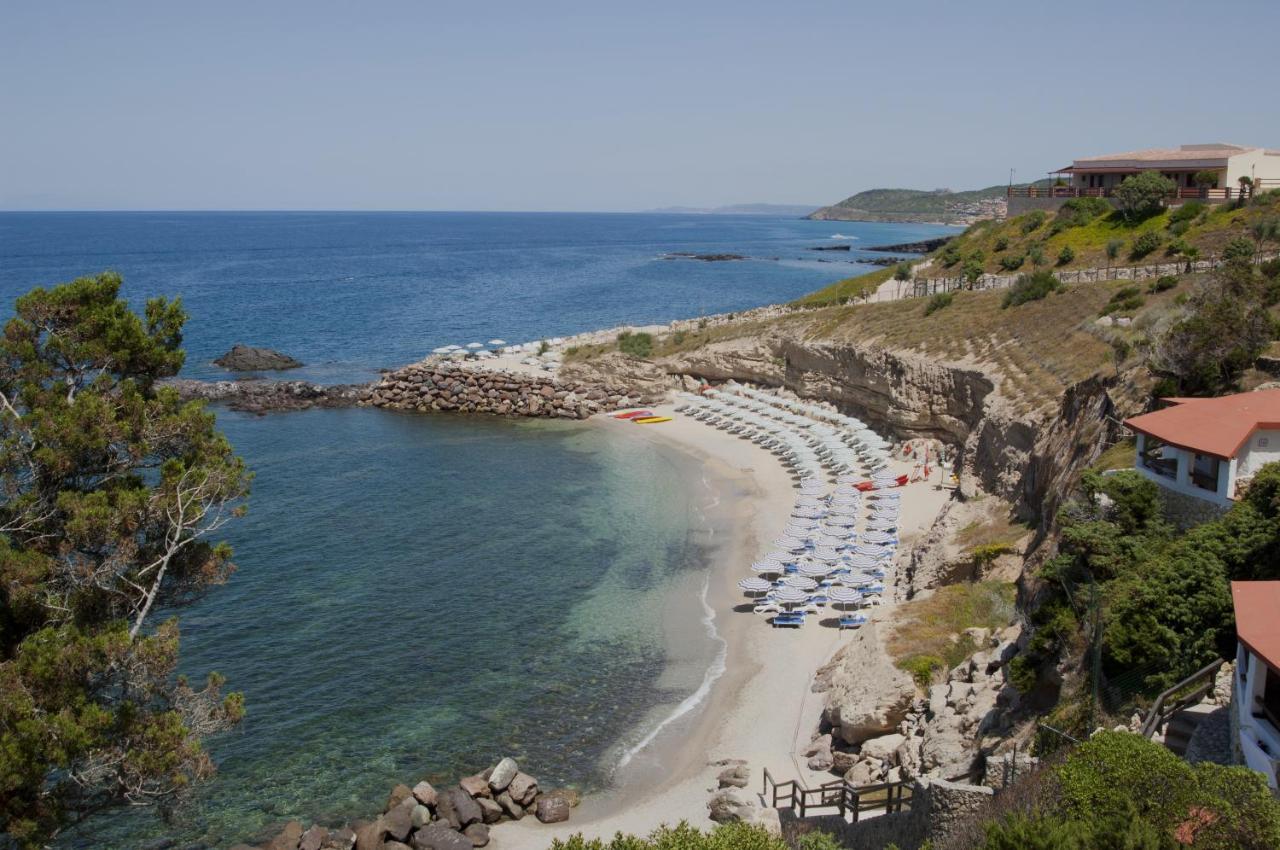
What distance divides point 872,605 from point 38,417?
23.4 m

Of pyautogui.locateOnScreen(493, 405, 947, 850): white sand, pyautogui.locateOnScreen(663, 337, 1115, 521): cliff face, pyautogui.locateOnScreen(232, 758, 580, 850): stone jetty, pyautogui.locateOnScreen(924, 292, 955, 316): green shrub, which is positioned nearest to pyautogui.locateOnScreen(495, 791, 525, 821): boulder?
pyautogui.locateOnScreen(232, 758, 580, 850): stone jetty

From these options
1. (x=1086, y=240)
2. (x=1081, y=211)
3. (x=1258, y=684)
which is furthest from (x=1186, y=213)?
(x=1258, y=684)

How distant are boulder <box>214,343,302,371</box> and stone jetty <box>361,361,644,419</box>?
13.7 meters

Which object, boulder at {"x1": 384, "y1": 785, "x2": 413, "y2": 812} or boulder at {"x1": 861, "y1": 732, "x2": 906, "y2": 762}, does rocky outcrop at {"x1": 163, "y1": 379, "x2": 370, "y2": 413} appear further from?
boulder at {"x1": 861, "y1": 732, "x2": 906, "y2": 762}

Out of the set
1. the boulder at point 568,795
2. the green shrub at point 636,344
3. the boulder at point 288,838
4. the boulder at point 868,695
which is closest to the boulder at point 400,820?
the boulder at point 288,838

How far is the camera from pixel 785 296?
12006 centimetres

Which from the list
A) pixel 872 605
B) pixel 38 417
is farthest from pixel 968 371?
pixel 38 417

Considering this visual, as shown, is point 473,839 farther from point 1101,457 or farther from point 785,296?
point 785,296

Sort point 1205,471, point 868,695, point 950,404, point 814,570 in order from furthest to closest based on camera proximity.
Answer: point 950,404, point 814,570, point 868,695, point 1205,471

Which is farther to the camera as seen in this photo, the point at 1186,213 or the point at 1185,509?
the point at 1186,213

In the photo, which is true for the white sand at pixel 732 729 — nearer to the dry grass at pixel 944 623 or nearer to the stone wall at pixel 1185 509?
the dry grass at pixel 944 623

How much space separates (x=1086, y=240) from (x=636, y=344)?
30.2 metres

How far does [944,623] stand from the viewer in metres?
25.1

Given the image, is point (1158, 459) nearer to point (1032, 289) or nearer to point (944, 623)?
point (944, 623)
